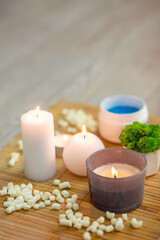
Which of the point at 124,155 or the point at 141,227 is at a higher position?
the point at 124,155

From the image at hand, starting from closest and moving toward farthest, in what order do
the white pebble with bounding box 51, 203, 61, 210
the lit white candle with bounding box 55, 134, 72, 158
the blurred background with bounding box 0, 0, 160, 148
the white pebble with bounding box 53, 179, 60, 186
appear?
the white pebble with bounding box 51, 203, 61, 210
the white pebble with bounding box 53, 179, 60, 186
the lit white candle with bounding box 55, 134, 72, 158
the blurred background with bounding box 0, 0, 160, 148

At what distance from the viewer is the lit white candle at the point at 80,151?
3.55 ft

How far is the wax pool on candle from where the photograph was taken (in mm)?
997

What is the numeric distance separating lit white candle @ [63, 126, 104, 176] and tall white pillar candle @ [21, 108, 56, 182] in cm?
5

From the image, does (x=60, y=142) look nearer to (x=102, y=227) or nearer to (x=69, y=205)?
(x=69, y=205)

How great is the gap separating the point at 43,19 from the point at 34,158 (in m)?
1.92

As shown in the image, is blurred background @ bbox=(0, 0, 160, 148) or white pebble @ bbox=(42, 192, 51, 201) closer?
white pebble @ bbox=(42, 192, 51, 201)

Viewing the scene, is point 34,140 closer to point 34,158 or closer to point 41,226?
point 34,158

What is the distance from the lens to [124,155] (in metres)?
1.03

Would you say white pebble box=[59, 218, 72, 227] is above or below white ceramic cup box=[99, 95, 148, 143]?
below

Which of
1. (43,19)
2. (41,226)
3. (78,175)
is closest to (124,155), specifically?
(78,175)

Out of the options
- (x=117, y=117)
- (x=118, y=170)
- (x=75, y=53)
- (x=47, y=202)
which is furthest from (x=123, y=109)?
(x=75, y=53)

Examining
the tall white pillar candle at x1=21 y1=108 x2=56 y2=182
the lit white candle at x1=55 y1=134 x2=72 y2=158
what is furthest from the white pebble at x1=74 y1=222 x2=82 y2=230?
the lit white candle at x1=55 y1=134 x2=72 y2=158

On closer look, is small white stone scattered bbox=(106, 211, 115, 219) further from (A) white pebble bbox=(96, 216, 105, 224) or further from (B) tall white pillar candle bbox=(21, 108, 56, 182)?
(B) tall white pillar candle bbox=(21, 108, 56, 182)
